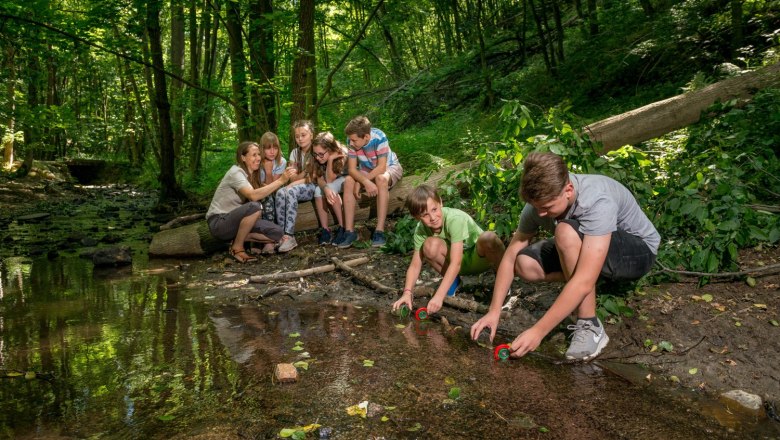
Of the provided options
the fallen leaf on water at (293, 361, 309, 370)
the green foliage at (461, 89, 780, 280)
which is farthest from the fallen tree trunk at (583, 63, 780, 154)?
the fallen leaf on water at (293, 361, 309, 370)

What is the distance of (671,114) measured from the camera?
6.22m

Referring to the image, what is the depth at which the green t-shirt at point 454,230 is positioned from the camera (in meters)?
3.89

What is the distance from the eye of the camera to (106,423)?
2430mm

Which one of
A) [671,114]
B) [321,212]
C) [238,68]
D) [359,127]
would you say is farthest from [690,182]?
[238,68]

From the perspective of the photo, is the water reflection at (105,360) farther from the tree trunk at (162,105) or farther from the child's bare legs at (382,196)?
the tree trunk at (162,105)

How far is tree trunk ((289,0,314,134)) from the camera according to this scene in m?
7.93

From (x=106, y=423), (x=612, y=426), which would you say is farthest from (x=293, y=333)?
(x=612, y=426)

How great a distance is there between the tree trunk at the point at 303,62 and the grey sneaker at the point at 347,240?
2.57 meters

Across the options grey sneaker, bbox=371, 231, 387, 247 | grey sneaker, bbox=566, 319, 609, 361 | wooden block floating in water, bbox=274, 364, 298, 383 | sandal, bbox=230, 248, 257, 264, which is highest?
grey sneaker, bbox=371, 231, 387, 247

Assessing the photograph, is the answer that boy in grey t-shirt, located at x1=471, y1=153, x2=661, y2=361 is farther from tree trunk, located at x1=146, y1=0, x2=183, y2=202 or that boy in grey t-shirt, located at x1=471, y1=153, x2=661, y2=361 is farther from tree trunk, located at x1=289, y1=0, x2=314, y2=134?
tree trunk, located at x1=146, y1=0, x2=183, y2=202

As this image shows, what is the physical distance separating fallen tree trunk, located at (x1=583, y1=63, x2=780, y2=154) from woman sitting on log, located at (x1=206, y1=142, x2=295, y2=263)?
3.59m

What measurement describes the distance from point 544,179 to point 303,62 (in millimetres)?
5931

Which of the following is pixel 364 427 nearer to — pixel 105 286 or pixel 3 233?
pixel 105 286

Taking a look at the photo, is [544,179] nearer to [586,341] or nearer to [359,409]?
[586,341]
